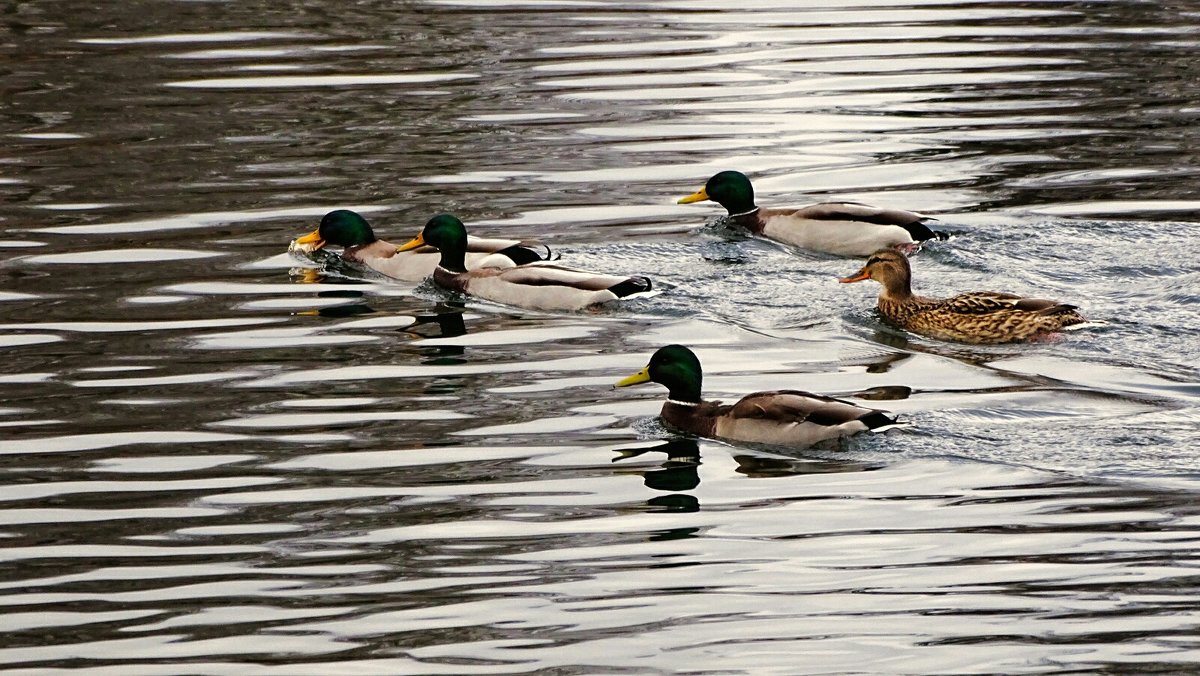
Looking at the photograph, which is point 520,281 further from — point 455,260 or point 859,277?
point 859,277

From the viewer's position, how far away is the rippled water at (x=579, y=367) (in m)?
7.75

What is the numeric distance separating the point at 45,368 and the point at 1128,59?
13400mm

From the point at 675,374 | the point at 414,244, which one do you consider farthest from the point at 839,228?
the point at 675,374

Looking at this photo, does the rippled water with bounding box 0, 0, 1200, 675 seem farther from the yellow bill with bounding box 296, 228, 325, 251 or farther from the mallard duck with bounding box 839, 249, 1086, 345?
the yellow bill with bounding box 296, 228, 325, 251

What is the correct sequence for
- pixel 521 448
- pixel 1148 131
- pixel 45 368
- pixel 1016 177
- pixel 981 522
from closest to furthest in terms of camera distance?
pixel 981 522 < pixel 521 448 < pixel 45 368 < pixel 1016 177 < pixel 1148 131

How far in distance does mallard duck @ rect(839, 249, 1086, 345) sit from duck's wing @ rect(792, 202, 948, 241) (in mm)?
871

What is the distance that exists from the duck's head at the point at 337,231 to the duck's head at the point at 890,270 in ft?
12.6

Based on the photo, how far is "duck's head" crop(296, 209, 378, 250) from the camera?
48.4 feet

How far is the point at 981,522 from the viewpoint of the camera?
28.5 ft

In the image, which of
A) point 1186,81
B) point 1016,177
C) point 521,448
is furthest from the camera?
point 1186,81

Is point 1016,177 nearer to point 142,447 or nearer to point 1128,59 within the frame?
point 1128,59

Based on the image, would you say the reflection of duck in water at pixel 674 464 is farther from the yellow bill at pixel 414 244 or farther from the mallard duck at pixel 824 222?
the yellow bill at pixel 414 244

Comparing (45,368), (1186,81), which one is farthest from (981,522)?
(1186,81)

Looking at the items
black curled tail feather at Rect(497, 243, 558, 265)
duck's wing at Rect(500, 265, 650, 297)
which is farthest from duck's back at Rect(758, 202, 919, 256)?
black curled tail feather at Rect(497, 243, 558, 265)
